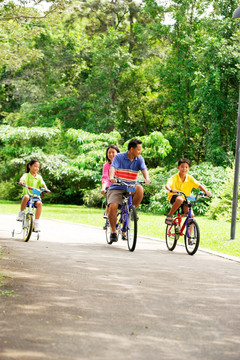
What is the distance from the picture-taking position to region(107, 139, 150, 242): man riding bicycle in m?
10.9

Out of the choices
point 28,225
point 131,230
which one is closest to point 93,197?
point 28,225

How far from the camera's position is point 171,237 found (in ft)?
36.9

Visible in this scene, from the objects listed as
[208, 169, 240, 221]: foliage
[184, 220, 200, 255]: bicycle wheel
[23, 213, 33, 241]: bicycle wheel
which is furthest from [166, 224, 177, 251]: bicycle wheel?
[208, 169, 240, 221]: foliage

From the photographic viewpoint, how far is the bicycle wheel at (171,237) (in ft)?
36.4

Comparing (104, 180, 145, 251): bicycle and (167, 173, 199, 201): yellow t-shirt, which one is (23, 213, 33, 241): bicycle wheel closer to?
(104, 180, 145, 251): bicycle

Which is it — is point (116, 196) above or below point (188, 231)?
above

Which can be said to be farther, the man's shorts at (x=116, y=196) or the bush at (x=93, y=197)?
the bush at (x=93, y=197)

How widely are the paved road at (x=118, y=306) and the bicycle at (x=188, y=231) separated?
0.27 m

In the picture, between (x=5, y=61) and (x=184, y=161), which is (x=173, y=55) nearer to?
(x=5, y=61)

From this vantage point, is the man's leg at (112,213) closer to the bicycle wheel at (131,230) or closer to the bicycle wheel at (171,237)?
the bicycle wheel at (131,230)

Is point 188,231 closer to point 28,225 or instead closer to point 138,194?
point 138,194

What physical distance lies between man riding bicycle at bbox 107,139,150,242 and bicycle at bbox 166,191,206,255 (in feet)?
2.67

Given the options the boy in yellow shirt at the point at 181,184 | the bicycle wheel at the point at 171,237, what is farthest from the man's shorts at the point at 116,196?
the bicycle wheel at the point at 171,237

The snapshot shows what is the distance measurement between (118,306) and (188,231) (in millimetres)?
4840
